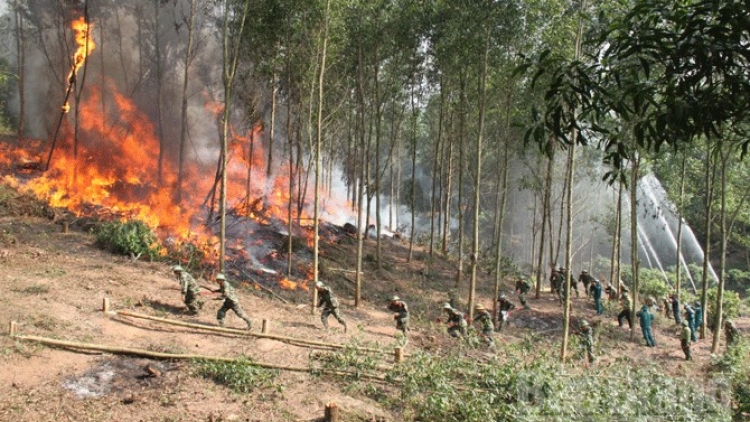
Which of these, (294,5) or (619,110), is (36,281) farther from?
(619,110)

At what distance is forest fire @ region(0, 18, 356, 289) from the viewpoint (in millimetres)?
20391

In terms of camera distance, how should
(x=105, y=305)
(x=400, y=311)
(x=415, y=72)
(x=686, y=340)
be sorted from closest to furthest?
(x=105, y=305)
(x=400, y=311)
(x=686, y=340)
(x=415, y=72)

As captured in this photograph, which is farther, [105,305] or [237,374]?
[105,305]

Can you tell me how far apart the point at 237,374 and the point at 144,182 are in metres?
17.7

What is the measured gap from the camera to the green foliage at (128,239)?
16953 mm

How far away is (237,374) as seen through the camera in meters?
9.52

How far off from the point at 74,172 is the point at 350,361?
57.3 feet

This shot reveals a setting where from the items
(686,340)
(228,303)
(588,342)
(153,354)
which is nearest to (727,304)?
(686,340)

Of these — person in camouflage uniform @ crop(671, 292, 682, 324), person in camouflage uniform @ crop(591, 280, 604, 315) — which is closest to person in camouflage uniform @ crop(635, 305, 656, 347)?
person in camouflage uniform @ crop(671, 292, 682, 324)

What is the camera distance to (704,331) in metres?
19.6

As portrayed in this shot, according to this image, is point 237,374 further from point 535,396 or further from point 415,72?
point 415,72

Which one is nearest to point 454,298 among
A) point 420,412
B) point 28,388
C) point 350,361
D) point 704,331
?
point 704,331

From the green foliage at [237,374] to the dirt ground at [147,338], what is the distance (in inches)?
6.8

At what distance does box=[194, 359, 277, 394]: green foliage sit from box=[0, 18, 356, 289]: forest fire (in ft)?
28.4
